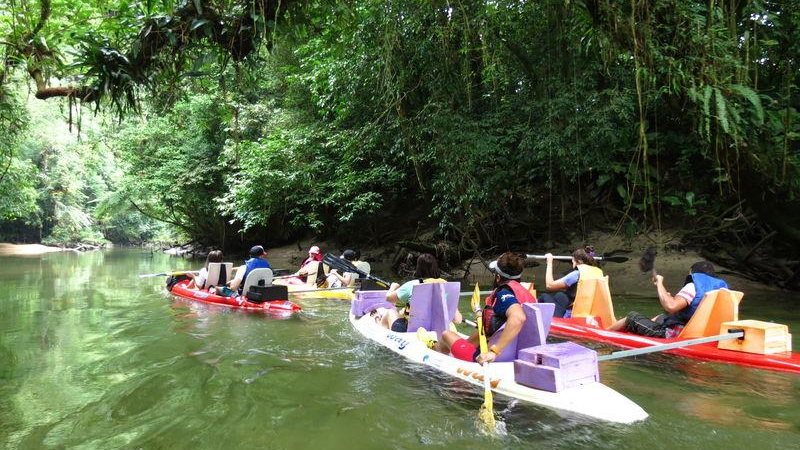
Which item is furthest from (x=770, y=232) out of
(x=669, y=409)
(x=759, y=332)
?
(x=669, y=409)

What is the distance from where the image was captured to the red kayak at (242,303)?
869 cm

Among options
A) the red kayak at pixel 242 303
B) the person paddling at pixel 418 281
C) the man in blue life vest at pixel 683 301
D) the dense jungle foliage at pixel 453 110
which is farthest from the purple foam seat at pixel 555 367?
the red kayak at pixel 242 303

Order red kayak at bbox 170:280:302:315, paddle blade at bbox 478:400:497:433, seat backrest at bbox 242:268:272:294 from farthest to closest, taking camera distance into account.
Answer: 1. seat backrest at bbox 242:268:272:294
2. red kayak at bbox 170:280:302:315
3. paddle blade at bbox 478:400:497:433

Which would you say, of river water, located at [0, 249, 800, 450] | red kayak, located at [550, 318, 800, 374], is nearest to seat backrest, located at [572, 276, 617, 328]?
red kayak, located at [550, 318, 800, 374]

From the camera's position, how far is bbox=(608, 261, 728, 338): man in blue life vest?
18.0ft

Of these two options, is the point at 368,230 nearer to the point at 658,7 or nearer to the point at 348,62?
the point at 348,62

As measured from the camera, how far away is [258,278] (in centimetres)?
907

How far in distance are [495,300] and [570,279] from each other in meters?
3.18

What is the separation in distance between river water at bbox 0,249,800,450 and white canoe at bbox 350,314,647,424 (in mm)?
72

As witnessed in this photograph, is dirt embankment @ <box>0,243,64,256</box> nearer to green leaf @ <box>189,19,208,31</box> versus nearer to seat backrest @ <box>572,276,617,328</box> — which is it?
green leaf @ <box>189,19,208,31</box>

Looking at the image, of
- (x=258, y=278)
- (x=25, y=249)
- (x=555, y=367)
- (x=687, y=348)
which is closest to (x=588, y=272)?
(x=687, y=348)

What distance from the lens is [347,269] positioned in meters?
9.31

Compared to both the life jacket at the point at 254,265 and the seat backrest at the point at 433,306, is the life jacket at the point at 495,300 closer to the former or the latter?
the seat backrest at the point at 433,306

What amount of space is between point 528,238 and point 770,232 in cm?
503
